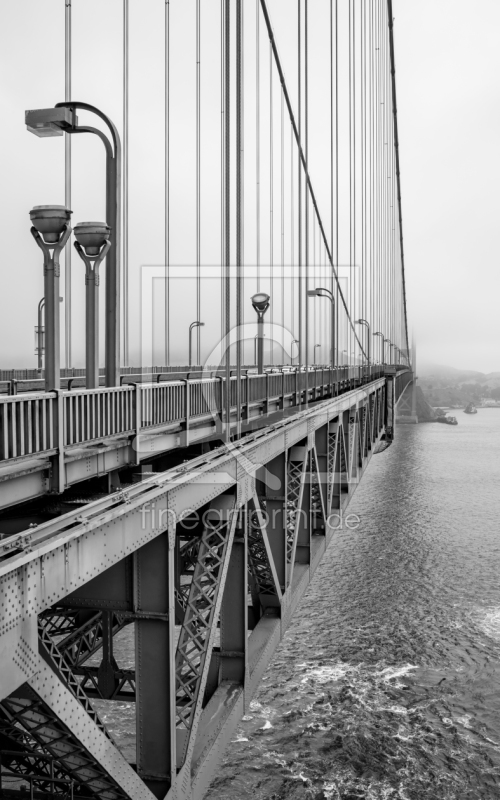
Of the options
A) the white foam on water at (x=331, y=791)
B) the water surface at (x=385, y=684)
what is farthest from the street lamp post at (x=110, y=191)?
the white foam on water at (x=331, y=791)

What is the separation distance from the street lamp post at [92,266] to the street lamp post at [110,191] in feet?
1.55

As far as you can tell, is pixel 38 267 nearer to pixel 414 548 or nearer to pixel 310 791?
pixel 310 791

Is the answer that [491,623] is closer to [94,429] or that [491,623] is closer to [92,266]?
[92,266]

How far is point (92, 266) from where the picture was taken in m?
8.30

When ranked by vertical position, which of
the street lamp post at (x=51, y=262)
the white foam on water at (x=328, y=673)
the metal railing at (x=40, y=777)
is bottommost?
the white foam on water at (x=328, y=673)

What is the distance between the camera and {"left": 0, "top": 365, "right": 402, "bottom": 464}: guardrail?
17.2 feet

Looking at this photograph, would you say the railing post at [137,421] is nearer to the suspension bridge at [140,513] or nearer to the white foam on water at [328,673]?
the suspension bridge at [140,513]

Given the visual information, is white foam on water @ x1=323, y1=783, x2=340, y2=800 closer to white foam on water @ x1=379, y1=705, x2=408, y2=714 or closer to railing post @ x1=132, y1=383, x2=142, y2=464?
white foam on water @ x1=379, y1=705, x2=408, y2=714

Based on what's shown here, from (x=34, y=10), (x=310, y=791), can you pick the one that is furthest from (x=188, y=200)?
(x=310, y=791)

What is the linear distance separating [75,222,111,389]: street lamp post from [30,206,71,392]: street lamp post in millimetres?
1301

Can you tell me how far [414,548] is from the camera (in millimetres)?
34062

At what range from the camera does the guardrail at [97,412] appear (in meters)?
5.23

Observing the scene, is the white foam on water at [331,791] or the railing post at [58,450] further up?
the railing post at [58,450]

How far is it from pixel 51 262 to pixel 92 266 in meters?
1.55
